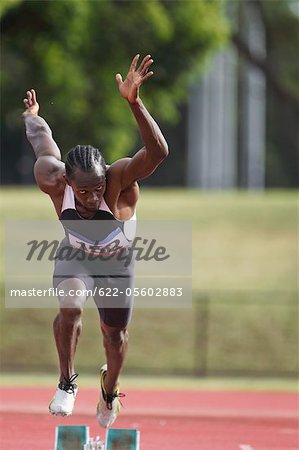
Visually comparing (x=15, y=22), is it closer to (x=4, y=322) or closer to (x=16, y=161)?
(x=4, y=322)

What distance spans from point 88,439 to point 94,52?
24143mm

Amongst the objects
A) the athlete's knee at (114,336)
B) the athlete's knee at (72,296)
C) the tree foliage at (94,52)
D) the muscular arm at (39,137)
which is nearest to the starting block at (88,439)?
the athlete's knee at (114,336)

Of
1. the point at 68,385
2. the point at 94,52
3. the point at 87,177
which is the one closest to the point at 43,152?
the point at 87,177

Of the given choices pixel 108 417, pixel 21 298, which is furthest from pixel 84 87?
pixel 108 417

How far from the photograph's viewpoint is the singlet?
9477 mm

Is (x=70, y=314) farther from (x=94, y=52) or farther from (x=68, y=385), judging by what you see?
(x=94, y=52)

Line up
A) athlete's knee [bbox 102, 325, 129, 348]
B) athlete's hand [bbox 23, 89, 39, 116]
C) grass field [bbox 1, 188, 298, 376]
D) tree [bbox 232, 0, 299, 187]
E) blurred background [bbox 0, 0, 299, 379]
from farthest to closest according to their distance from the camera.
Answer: tree [bbox 232, 0, 299, 187] → blurred background [bbox 0, 0, 299, 379] → grass field [bbox 1, 188, 298, 376] → athlete's hand [bbox 23, 89, 39, 116] → athlete's knee [bbox 102, 325, 129, 348]

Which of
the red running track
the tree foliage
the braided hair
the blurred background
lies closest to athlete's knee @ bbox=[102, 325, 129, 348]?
the braided hair

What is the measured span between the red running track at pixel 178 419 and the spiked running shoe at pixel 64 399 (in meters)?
1.74

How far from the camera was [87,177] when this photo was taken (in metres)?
9.22

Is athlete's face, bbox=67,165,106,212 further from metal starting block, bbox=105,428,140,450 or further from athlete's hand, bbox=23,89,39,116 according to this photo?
metal starting block, bbox=105,428,140,450

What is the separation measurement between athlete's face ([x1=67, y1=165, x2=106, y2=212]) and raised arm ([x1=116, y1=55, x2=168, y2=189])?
24cm

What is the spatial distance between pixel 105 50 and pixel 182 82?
3203 mm

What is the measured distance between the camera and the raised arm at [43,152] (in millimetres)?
9672
